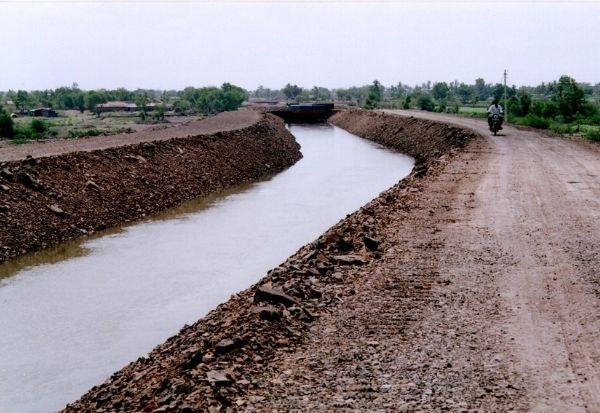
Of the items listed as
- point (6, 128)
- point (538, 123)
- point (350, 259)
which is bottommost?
point (350, 259)

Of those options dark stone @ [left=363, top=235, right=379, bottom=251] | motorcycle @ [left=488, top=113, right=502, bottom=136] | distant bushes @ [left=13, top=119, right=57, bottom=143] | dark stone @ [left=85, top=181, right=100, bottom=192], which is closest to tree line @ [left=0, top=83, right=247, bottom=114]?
distant bushes @ [left=13, top=119, right=57, bottom=143]

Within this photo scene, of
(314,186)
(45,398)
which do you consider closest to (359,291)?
(45,398)

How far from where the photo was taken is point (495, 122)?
3716 cm

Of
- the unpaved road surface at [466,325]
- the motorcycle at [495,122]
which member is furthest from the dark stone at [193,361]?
the motorcycle at [495,122]

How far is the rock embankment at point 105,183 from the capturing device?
800 inches

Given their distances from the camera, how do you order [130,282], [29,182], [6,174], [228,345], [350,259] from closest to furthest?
1. [228,345]
2. [350,259]
3. [130,282]
4. [6,174]
5. [29,182]

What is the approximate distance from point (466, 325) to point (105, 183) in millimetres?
19801

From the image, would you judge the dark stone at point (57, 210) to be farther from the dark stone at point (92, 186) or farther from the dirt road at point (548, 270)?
the dirt road at point (548, 270)

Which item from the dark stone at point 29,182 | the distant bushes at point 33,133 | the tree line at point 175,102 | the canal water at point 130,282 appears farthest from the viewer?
the tree line at point 175,102

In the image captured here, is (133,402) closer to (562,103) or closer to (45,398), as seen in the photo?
(45,398)

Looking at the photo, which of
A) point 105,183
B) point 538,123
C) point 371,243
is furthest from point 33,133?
point 371,243

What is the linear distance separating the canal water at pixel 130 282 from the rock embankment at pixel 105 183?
0.86 metres

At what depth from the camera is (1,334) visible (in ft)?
41.9

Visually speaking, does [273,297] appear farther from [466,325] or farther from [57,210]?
[57,210]
